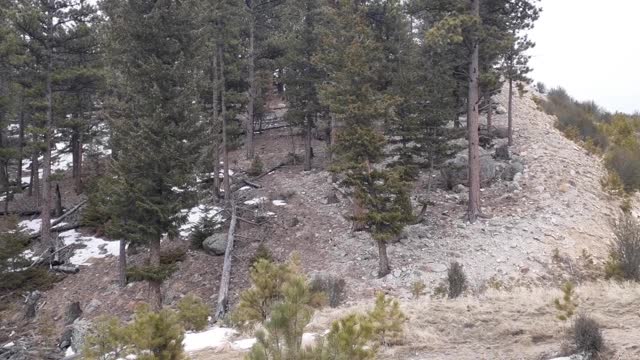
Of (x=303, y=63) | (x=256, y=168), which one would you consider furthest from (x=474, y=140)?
(x=256, y=168)

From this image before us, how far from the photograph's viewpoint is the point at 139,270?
1566 cm

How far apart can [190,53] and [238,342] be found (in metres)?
11.7

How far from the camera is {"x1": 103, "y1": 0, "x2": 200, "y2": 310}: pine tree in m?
16.0

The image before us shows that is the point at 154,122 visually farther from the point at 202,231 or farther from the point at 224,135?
the point at 224,135

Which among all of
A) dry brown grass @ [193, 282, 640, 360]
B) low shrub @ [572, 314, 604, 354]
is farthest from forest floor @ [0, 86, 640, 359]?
low shrub @ [572, 314, 604, 354]

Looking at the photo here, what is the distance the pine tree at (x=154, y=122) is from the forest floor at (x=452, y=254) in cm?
330

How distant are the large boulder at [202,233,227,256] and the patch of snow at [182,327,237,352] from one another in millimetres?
9722

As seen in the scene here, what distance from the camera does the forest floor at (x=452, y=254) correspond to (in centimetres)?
988

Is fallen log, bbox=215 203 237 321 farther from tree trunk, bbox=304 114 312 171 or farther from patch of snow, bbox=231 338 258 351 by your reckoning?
tree trunk, bbox=304 114 312 171

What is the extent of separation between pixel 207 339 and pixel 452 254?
9804 millimetres

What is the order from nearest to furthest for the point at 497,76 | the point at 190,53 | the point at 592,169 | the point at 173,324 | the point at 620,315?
the point at 173,324
the point at 620,315
the point at 190,53
the point at 497,76
the point at 592,169

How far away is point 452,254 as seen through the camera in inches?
648

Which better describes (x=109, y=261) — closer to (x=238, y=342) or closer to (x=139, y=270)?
(x=139, y=270)

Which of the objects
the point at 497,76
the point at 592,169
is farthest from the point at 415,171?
the point at 592,169
